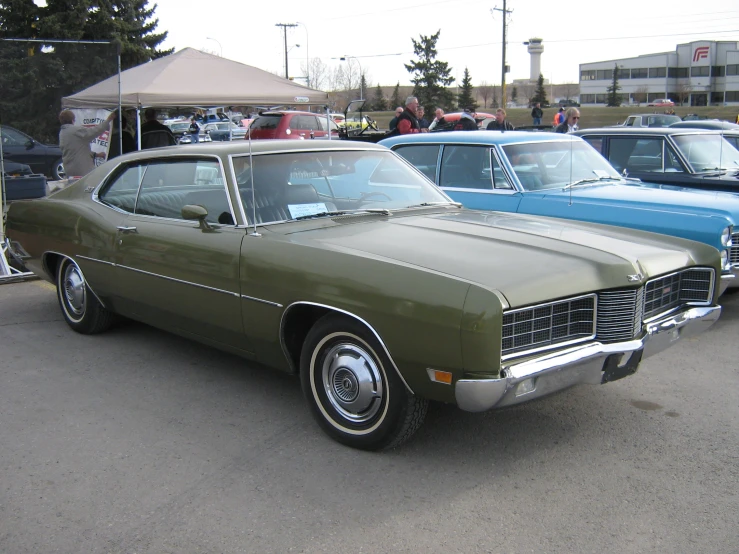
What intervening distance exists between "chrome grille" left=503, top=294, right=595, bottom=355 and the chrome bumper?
8 centimetres

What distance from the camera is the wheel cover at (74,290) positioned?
5660 millimetres

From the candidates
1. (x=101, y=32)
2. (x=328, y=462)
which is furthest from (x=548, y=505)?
(x=101, y=32)

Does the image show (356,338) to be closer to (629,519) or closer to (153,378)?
(629,519)

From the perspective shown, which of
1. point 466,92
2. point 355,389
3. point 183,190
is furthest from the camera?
point 466,92

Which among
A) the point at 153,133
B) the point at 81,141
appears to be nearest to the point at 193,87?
the point at 153,133

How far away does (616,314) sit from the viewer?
137 inches

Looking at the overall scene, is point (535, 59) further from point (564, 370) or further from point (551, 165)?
point (564, 370)

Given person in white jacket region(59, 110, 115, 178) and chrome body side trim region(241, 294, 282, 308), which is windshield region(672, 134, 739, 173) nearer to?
chrome body side trim region(241, 294, 282, 308)

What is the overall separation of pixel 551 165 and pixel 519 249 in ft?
11.7

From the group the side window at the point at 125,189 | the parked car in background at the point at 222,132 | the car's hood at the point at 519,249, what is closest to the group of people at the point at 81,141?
the side window at the point at 125,189

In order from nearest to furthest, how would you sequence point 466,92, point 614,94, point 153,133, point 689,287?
point 689,287 → point 153,133 → point 466,92 → point 614,94

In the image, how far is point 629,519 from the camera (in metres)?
3.01

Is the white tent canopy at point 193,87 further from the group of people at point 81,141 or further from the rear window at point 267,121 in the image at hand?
the rear window at point 267,121

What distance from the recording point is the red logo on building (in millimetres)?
91250
